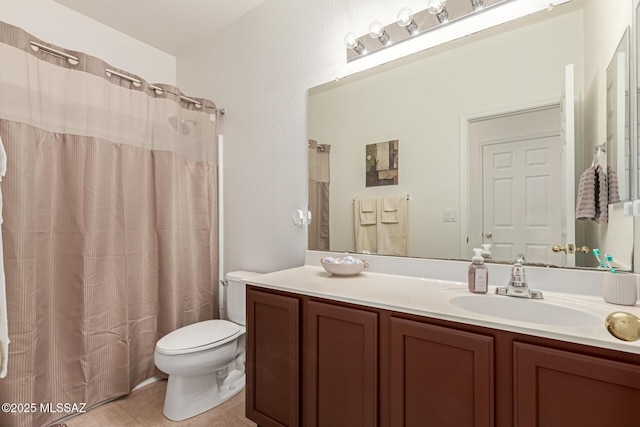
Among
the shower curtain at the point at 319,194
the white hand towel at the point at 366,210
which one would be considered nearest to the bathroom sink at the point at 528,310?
the white hand towel at the point at 366,210

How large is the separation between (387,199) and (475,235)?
46 centimetres

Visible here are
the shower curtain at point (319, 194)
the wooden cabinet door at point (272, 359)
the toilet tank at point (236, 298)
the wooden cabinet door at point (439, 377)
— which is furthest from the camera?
the toilet tank at point (236, 298)

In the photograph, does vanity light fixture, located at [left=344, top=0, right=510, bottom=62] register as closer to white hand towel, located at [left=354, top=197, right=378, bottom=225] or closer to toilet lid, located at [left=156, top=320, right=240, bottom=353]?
white hand towel, located at [left=354, top=197, right=378, bottom=225]

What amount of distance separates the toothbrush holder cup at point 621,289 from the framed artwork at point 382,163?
905mm

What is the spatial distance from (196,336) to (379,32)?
1949mm

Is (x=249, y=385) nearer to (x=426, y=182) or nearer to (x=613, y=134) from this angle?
(x=426, y=182)

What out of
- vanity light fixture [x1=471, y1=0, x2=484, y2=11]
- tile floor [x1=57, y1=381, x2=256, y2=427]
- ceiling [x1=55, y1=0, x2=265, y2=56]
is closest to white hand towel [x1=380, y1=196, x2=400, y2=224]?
vanity light fixture [x1=471, y1=0, x2=484, y2=11]

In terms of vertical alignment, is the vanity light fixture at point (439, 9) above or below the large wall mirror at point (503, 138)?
above

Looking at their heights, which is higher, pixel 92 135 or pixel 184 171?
pixel 92 135

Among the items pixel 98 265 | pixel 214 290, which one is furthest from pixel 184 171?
pixel 214 290

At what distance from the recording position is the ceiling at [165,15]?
207 centimetres

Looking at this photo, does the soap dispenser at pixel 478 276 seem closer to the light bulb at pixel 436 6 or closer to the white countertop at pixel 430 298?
the white countertop at pixel 430 298

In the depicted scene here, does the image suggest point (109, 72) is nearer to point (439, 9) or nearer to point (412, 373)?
point (439, 9)

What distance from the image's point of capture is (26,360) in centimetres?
149
